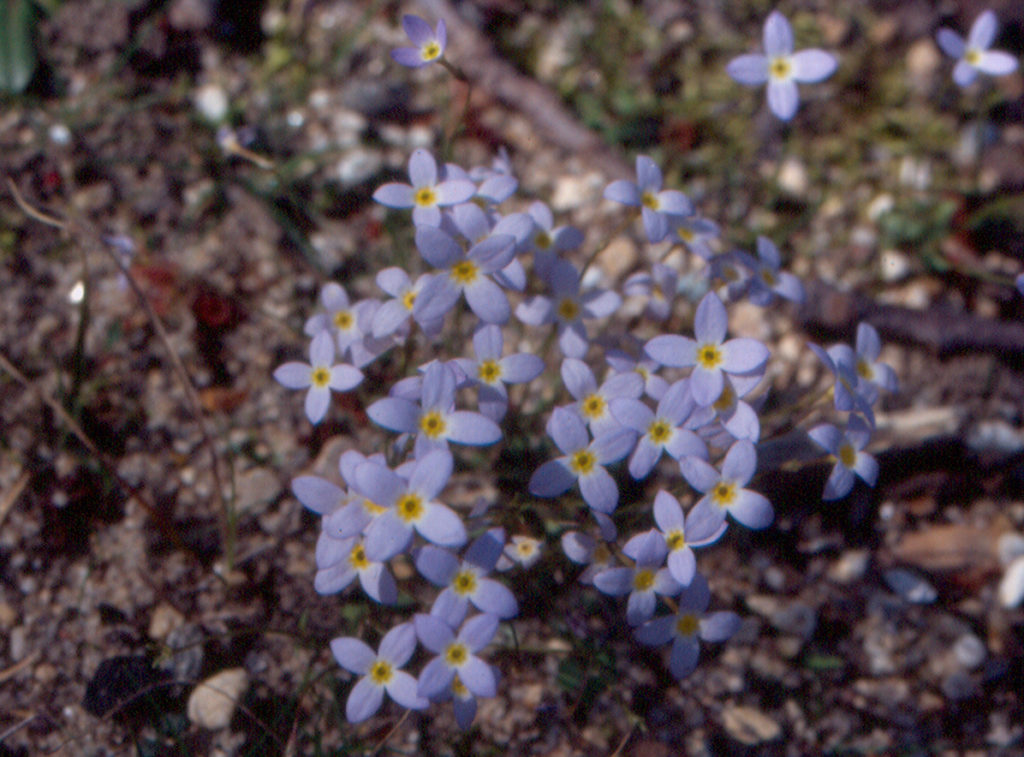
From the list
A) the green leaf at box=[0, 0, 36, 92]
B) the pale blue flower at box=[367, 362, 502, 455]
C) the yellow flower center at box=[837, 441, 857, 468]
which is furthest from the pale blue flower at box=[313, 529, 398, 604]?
the green leaf at box=[0, 0, 36, 92]

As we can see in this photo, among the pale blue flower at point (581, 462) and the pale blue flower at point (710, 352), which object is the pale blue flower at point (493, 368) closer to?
the pale blue flower at point (581, 462)

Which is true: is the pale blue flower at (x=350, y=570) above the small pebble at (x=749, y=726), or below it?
above

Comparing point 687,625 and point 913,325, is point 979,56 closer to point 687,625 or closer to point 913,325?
point 913,325

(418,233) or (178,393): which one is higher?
(418,233)

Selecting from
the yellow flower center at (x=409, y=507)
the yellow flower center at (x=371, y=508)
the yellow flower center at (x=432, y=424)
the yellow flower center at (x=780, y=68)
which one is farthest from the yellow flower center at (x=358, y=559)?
the yellow flower center at (x=780, y=68)

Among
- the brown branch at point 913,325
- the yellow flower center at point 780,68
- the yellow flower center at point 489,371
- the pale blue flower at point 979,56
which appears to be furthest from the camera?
the brown branch at point 913,325

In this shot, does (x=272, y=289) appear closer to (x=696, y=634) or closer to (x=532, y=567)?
(x=532, y=567)

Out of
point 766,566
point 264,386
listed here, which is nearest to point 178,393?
point 264,386
